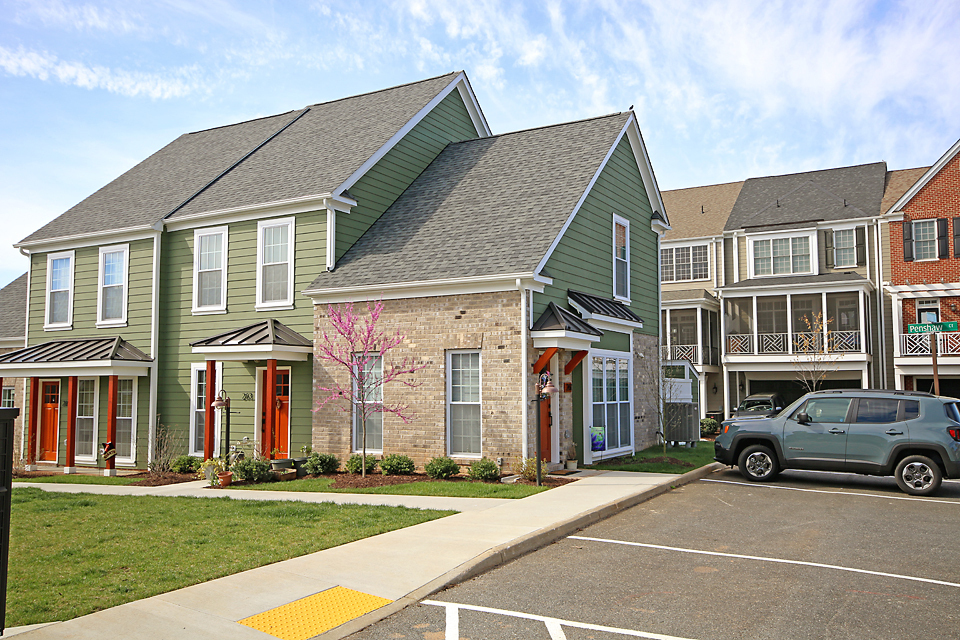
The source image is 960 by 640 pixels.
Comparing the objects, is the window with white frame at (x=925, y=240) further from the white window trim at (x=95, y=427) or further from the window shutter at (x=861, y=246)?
the white window trim at (x=95, y=427)

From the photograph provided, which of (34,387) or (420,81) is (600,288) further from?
(34,387)

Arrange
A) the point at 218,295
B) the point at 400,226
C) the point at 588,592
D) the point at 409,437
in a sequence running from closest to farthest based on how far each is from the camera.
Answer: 1. the point at 588,592
2. the point at 409,437
3. the point at 400,226
4. the point at 218,295

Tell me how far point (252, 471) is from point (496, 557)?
9.05m

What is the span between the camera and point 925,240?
30.4 m

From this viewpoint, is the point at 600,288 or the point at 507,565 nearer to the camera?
the point at 507,565

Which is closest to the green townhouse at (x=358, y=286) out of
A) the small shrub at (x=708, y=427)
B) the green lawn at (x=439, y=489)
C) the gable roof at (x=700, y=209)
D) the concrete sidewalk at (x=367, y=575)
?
the green lawn at (x=439, y=489)

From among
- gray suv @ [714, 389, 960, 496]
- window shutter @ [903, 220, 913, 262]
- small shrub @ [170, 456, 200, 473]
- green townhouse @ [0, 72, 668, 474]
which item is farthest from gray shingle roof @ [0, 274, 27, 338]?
window shutter @ [903, 220, 913, 262]

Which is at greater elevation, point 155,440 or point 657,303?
point 657,303

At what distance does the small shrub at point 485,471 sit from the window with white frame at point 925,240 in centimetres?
2414

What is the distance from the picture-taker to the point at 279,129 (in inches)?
954

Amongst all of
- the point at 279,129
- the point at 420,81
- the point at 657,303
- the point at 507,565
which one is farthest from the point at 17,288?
the point at 507,565

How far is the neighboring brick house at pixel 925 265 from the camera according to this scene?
29500 millimetres

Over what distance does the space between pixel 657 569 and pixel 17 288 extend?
31.4m

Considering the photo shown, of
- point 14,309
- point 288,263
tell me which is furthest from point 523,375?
point 14,309
